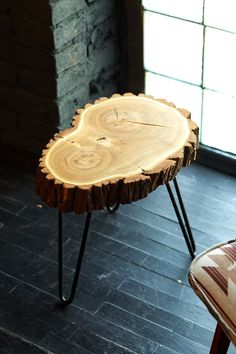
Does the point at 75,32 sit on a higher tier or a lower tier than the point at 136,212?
higher

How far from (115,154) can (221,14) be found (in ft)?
2.40

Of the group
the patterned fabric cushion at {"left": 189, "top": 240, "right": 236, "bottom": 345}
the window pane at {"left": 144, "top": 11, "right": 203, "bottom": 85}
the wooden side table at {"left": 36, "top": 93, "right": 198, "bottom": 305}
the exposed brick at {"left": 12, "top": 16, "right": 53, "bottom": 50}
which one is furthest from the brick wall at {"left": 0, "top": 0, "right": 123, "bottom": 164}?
the patterned fabric cushion at {"left": 189, "top": 240, "right": 236, "bottom": 345}

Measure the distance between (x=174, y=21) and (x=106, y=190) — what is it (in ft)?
3.00

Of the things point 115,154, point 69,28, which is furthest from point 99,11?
point 115,154

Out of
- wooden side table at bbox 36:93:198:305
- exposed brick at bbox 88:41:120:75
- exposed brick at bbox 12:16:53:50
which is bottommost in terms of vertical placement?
exposed brick at bbox 88:41:120:75

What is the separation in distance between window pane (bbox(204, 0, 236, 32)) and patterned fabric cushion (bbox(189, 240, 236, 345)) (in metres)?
0.96

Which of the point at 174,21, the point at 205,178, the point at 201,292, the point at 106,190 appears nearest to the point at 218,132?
the point at 205,178

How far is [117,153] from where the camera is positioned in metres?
2.03

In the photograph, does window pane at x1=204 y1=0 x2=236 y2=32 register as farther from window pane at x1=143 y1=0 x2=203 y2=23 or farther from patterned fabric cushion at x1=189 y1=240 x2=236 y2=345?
patterned fabric cushion at x1=189 y1=240 x2=236 y2=345

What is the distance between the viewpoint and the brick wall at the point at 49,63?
2467mm

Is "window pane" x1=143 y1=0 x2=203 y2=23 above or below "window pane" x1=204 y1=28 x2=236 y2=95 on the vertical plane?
above

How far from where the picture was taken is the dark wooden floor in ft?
6.88

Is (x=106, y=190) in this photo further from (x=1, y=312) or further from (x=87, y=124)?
(x=1, y=312)

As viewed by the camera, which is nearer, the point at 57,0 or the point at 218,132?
the point at 57,0
